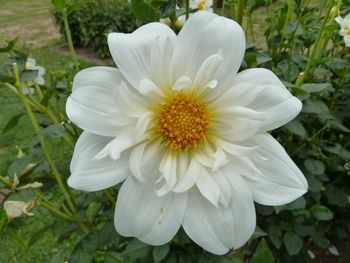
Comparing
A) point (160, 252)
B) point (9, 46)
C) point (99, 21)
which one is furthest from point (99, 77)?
point (99, 21)

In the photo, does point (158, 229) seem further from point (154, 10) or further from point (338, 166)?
point (338, 166)

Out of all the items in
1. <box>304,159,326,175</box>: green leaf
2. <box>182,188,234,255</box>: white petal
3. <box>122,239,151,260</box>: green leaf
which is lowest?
<box>122,239,151,260</box>: green leaf

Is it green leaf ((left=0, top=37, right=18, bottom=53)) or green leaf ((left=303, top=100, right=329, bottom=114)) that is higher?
green leaf ((left=0, top=37, right=18, bottom=53))

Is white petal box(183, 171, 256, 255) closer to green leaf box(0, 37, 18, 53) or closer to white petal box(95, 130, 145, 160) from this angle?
white petal box(95, 130, 145, 160)

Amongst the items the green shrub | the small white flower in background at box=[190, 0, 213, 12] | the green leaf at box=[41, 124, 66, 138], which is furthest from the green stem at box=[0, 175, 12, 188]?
the green shrub

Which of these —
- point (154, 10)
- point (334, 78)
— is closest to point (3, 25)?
point (334, 78)

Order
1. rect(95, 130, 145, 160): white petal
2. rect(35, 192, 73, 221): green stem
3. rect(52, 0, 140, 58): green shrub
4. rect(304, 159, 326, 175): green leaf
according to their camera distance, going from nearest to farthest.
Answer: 1. rect(95, 130, 145, 160): white petal
2. rect(35, 192, 73, 221): green stem
3. rect(304, 159, 326, 175): green leaf
4. rect(52, 0, 140, 58): green shrub

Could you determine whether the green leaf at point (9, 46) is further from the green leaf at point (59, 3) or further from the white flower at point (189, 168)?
the white flower at point (189, 168)

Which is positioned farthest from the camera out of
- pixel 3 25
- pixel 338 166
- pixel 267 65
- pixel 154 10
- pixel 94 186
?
pixel 3 25
